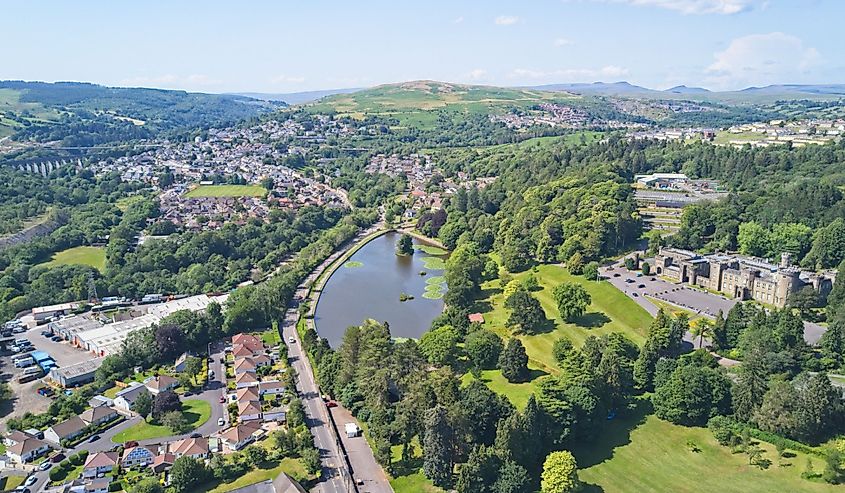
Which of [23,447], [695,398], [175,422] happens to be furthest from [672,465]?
[23,447]

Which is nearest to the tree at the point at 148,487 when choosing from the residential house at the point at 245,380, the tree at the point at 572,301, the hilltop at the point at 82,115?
the residential house at the point at 245,380

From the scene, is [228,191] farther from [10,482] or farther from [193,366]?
[10,482]

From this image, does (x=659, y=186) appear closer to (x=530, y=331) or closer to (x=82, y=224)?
(x=530, y=331)

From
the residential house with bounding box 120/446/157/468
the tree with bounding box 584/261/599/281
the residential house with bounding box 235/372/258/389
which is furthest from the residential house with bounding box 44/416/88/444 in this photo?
the tree with bounding box 584/261/599/281

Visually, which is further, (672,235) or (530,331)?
(672,235)

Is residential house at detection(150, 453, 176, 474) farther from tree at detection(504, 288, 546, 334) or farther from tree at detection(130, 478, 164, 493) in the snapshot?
tree at detection(504, 288, 546, 334)

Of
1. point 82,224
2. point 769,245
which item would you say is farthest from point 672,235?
point 82,224
